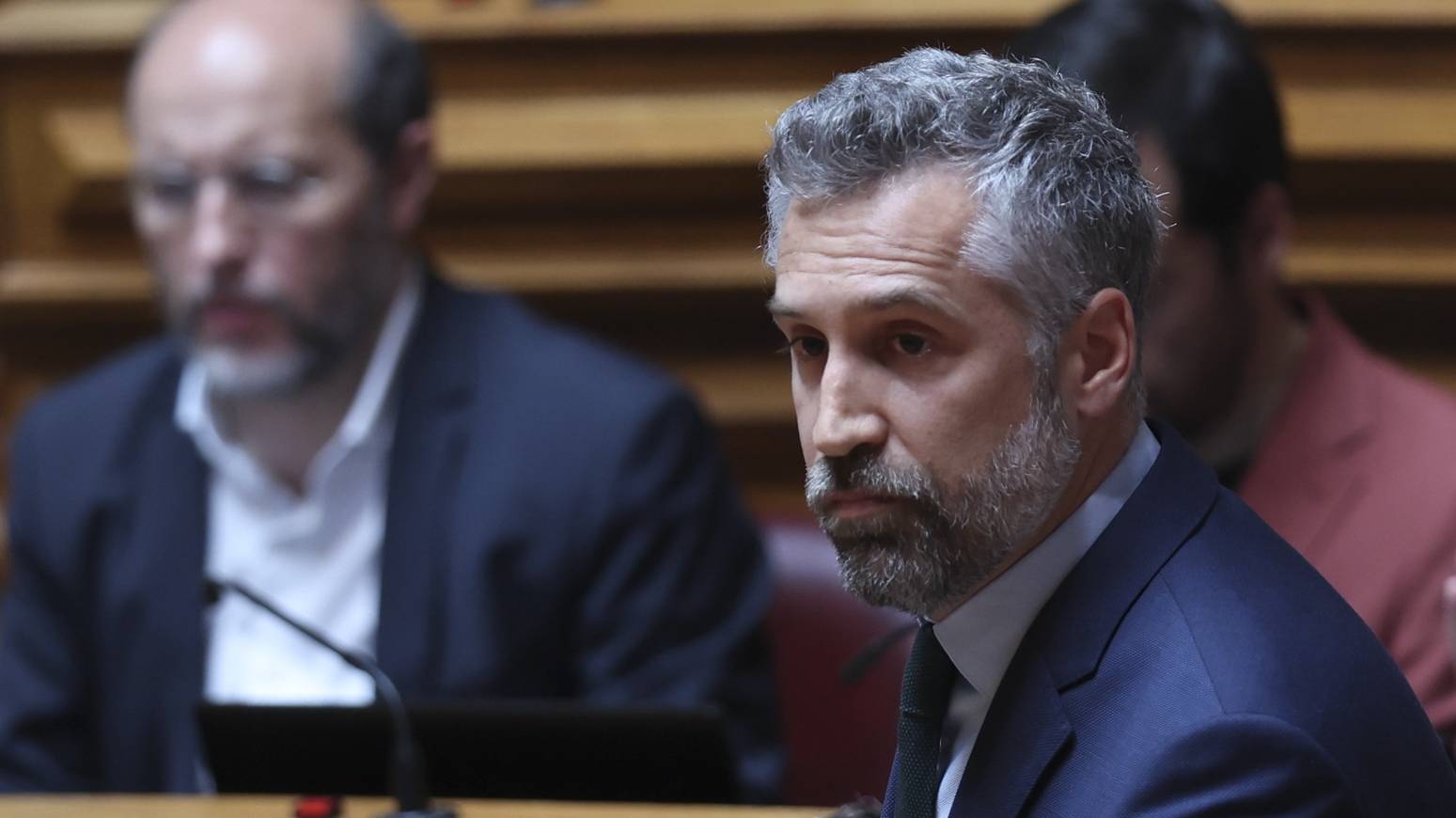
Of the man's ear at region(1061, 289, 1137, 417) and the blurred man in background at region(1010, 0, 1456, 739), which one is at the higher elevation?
the man's ear at region(1061, 289, 1137, 417)

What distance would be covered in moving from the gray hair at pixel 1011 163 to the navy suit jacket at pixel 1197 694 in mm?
140

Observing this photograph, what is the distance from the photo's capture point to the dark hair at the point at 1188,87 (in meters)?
2.01

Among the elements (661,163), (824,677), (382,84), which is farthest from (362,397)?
(824,677)

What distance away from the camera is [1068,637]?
1124mm

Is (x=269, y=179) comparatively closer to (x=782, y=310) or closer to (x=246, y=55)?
(x=246, y=55)

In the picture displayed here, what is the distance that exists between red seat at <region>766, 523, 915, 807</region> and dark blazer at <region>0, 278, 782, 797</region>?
1.4 inches

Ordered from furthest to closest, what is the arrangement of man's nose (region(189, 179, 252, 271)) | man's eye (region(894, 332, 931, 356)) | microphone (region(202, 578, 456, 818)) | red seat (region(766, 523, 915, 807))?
man's nose (region(189, 179, 252, 271)) < red seat (region(766, 523, 915, 807)) < microphone (region(202, 578, 456, 818)) < man's eye (region(894, 332, 931, 356))

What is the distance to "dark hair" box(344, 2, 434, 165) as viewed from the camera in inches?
92.4

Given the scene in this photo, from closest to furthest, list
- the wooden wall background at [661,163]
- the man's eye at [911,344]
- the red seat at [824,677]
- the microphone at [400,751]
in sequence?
1. the man's eye at [911,344]
2. the microphone at [400,751]
3. the red seat at [824,677]
4. the wooden wall background at [661,163]

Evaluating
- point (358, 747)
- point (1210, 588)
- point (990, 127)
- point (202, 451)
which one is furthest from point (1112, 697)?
point (202, 451)

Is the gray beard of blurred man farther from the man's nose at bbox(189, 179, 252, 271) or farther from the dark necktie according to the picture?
the man's nose at bbox(189, 179, 252, 271)

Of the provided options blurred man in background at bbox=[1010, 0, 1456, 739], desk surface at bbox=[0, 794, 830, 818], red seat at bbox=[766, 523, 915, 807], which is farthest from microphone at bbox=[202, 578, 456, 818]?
blurred man in background at bbox=[1010, 0, 1456, 739]

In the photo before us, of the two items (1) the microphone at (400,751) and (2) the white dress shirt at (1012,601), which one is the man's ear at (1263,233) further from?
(1) the microphone at (400,751)

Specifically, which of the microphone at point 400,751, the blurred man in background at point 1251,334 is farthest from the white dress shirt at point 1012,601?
the blurred man in background at point 1251,334
